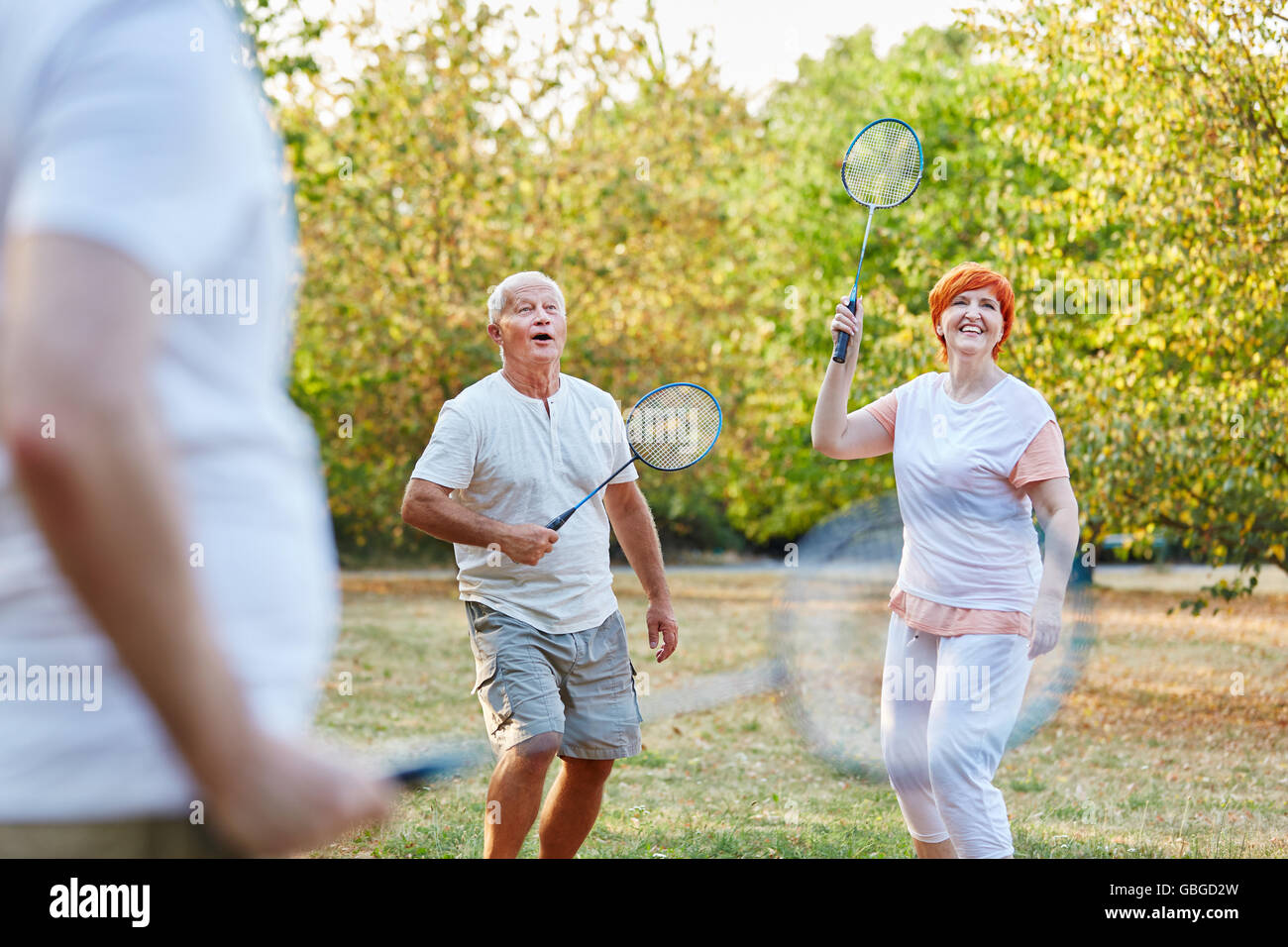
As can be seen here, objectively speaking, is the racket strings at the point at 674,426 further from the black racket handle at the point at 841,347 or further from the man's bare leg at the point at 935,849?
the man's bare leg at the point at 935,849

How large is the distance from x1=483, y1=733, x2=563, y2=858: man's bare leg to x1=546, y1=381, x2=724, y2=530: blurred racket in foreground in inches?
51.7

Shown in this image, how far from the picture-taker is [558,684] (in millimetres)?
4773

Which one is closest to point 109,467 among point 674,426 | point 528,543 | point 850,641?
point 528,543

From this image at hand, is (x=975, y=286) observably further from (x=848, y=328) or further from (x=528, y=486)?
(x=528, y=486)

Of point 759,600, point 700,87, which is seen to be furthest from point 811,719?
point 700,87

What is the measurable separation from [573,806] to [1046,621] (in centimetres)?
192

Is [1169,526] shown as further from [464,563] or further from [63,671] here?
[63,671]

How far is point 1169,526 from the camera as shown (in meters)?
10.2

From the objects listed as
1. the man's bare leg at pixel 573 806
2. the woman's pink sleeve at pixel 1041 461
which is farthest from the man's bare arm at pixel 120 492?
the man's bare leg at pixel 573 806

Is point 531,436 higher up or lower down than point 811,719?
higher up

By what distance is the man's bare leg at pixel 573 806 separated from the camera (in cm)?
487

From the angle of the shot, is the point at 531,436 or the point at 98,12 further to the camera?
the point at 531,436

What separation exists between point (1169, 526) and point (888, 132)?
544 centimetres
